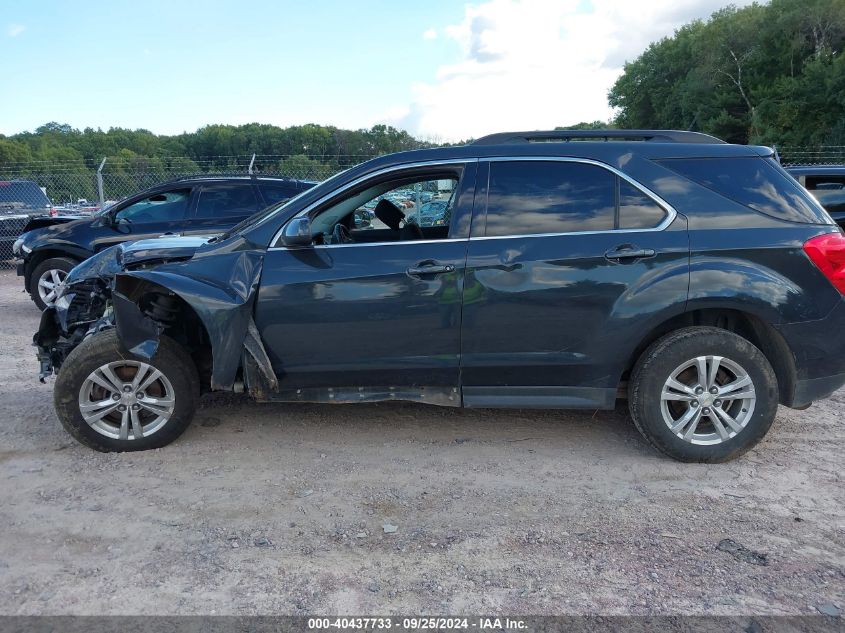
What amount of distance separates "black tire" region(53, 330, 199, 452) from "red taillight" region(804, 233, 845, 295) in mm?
3857

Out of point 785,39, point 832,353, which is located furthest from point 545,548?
point 785,39

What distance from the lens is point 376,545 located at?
3201mm

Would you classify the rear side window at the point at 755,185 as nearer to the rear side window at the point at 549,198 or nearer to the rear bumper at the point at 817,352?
the rear side window at the point at 549,198

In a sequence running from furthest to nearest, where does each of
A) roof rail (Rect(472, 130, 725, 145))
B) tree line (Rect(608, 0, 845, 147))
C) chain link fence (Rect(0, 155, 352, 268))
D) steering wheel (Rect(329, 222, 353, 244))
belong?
tree line (Rect(608, 0, 845, 147))
chain link fence (Rect(0, 155, 352, 268))
steering wheel (Rect(329, 222, 353, 244))
roof rail (Rect(472, 130, 725, 145))

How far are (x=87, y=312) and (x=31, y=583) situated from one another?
209 cm

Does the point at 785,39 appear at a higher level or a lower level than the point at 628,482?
higher

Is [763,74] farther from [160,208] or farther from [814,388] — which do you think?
[814,388]

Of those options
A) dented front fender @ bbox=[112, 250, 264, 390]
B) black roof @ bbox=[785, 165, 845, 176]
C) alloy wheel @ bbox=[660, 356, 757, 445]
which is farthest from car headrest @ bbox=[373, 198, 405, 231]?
black roof @ bbox=[785, 165, 845, 176]

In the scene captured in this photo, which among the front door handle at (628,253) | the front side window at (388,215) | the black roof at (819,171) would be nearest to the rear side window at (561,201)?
the front door handle at (628,253)

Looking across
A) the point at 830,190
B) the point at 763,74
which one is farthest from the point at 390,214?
the point at 763,74

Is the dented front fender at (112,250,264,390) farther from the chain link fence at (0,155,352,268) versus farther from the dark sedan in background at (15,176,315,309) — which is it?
the chain link fence at (0,155,352,268)

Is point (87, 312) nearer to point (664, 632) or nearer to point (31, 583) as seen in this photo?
point (31, 583)

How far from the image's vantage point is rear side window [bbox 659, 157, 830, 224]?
3912mm

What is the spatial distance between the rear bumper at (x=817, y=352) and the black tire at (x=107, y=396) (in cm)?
366
